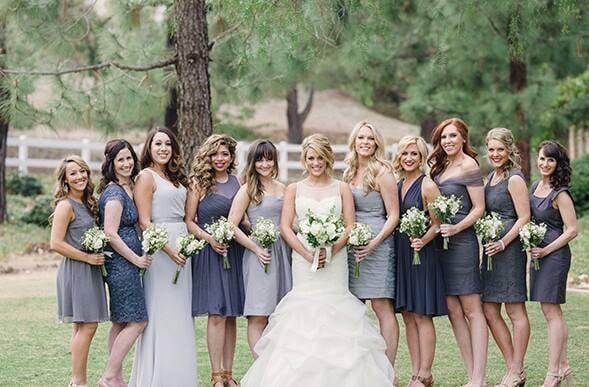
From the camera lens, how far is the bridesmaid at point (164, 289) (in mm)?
8094

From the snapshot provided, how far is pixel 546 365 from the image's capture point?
956cm

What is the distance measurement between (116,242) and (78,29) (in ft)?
29.5

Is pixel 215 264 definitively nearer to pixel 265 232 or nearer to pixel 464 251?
pixel 265 232

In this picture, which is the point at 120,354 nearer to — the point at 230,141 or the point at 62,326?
the point at 230,141

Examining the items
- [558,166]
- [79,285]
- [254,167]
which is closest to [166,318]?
[79,285]

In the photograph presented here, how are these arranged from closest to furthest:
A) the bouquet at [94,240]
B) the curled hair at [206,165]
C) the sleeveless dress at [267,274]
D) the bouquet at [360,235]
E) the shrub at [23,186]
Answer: the bouquet at [94,240] < the bouquet at [360,235] < the sleeveless dress at [267,274] < the curled hair at [206,165] < the shrub at [23,186]

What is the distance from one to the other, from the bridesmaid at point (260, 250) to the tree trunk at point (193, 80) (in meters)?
4.16

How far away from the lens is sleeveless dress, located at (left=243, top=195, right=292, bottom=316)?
324 inches

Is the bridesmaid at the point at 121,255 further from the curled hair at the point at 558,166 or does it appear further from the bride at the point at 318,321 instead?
the curled hair at the point at 558,166

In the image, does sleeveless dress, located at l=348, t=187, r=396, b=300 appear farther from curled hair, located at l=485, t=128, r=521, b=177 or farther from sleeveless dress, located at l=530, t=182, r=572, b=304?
sleeveless dress, located at l=530, t=182, r=572, b=304

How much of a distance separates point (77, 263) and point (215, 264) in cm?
105

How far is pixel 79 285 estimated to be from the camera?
795 centimetres

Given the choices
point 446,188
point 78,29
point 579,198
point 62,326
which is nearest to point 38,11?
point 78,29

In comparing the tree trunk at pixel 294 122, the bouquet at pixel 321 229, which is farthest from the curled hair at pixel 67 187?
the tree trunk at pixel 294 122
